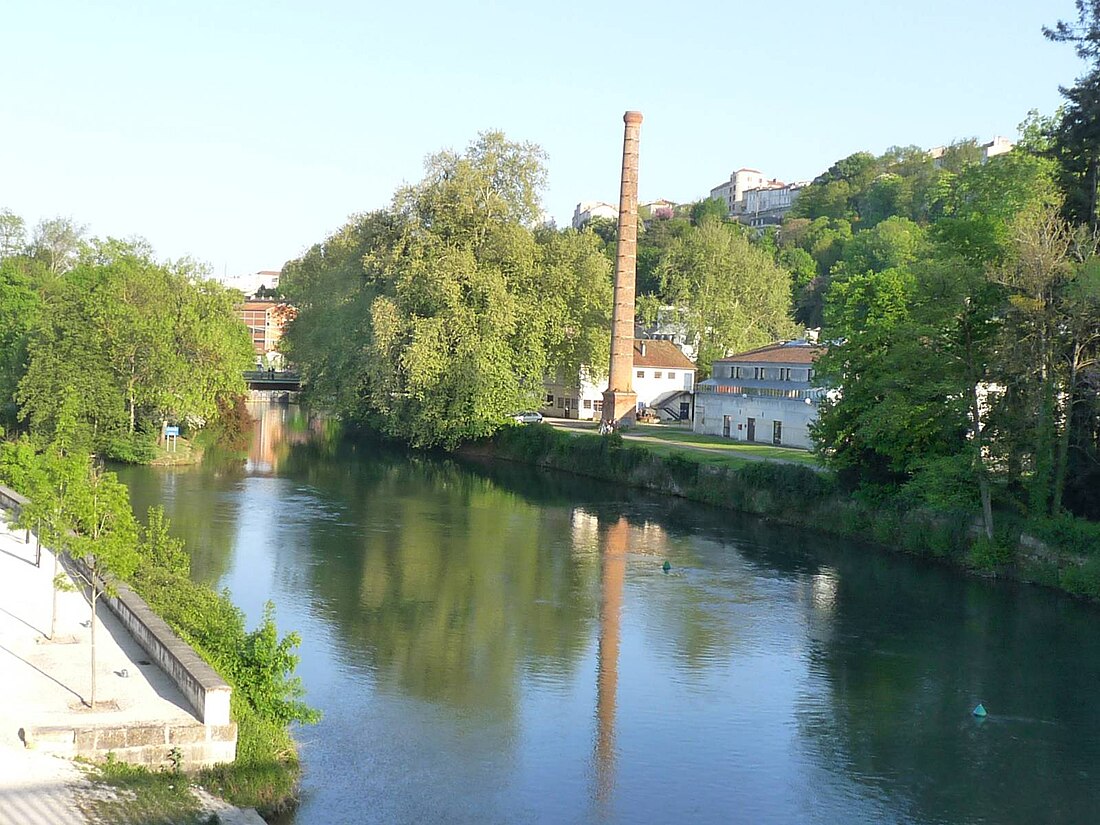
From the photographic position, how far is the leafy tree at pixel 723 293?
7875cm

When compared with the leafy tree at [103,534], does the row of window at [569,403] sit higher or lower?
higher

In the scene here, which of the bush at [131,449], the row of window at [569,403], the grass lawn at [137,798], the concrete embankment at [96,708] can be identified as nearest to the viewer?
the grass lawn at [137,798]

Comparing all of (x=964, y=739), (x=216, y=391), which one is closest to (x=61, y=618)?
(x=964, y=739)

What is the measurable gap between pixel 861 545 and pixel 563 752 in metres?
21.0

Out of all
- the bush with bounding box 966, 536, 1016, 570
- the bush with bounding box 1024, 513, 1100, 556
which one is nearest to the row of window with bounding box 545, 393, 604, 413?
the bush with bounding box 966, 536, 1016, 570

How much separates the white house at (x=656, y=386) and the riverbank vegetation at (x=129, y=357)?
2186cm

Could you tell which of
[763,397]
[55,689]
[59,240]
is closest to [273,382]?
→ [59,240]

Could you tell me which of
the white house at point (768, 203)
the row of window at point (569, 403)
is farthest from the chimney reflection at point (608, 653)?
the white house at point (768, 203)

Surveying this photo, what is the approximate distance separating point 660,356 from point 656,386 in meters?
1.82

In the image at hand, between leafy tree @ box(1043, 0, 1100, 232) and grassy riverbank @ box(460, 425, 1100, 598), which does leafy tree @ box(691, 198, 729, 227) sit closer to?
grassy riverbank @ box(460, 425, 1100, 598)

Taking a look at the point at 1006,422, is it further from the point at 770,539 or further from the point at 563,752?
the point at 563,752

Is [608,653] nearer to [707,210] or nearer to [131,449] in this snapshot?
[131,449]

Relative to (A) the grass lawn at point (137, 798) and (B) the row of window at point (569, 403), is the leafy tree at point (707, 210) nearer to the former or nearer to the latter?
(B) the row of window at point (569, 403)

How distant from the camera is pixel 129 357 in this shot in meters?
49.2
